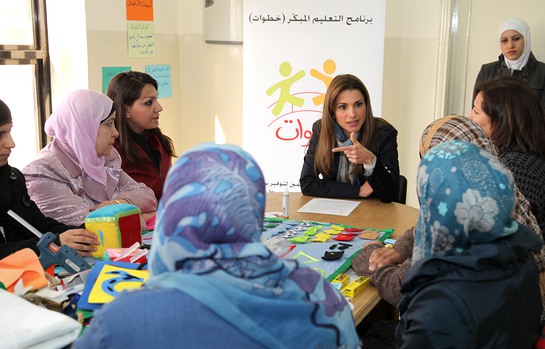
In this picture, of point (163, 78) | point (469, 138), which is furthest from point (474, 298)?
point (163, 78)

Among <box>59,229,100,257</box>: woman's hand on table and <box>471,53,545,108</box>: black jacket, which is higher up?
<box>471,53,545,108</box>: black jacket

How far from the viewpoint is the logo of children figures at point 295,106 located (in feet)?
14.8

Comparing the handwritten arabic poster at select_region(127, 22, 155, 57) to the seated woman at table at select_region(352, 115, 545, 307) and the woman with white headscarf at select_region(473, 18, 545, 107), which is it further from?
the seated woman at table at select_region(352, 115, 545, 307)

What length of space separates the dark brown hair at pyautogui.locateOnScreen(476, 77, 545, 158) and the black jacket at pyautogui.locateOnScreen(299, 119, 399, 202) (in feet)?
2.19

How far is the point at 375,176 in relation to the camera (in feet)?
10.3

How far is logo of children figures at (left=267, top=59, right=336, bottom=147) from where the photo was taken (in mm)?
4508

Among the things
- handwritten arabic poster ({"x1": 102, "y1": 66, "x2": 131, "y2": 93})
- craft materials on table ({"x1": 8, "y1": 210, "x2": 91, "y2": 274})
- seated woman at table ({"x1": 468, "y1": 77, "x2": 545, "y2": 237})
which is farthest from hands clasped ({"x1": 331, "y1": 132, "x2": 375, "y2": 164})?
handwritten arabic poster ({"x1": 102, "y1": 66, "x2": 131, "y2": 93})

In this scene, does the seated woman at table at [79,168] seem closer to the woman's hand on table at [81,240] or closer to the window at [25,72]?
the woman's hand on table at [81,240]

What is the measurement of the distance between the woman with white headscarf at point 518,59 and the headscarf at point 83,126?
3094 millimetres

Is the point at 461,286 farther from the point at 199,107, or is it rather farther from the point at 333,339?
the point at 199,107

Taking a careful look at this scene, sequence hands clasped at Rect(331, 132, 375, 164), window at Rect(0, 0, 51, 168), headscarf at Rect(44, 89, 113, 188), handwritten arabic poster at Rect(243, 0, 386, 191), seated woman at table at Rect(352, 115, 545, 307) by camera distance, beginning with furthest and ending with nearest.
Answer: handwritten arabic poster at Rect(243, 0, 386, 191)
window at Rect(0, 0, 51, 168)
hands clasped at Rect(331, 132, 375, 164)
headscarf at Rect(44, 89, 113, 188)
seated woman at table at Rect(352, 115, 545, 307)

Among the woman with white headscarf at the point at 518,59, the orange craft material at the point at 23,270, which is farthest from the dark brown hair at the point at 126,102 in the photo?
the woman with white headscarf at the point at 518,59

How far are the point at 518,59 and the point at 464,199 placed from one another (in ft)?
12.0

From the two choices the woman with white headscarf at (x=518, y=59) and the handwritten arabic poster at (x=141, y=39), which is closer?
the handwritten arabic poster at (x=141, y=39)
